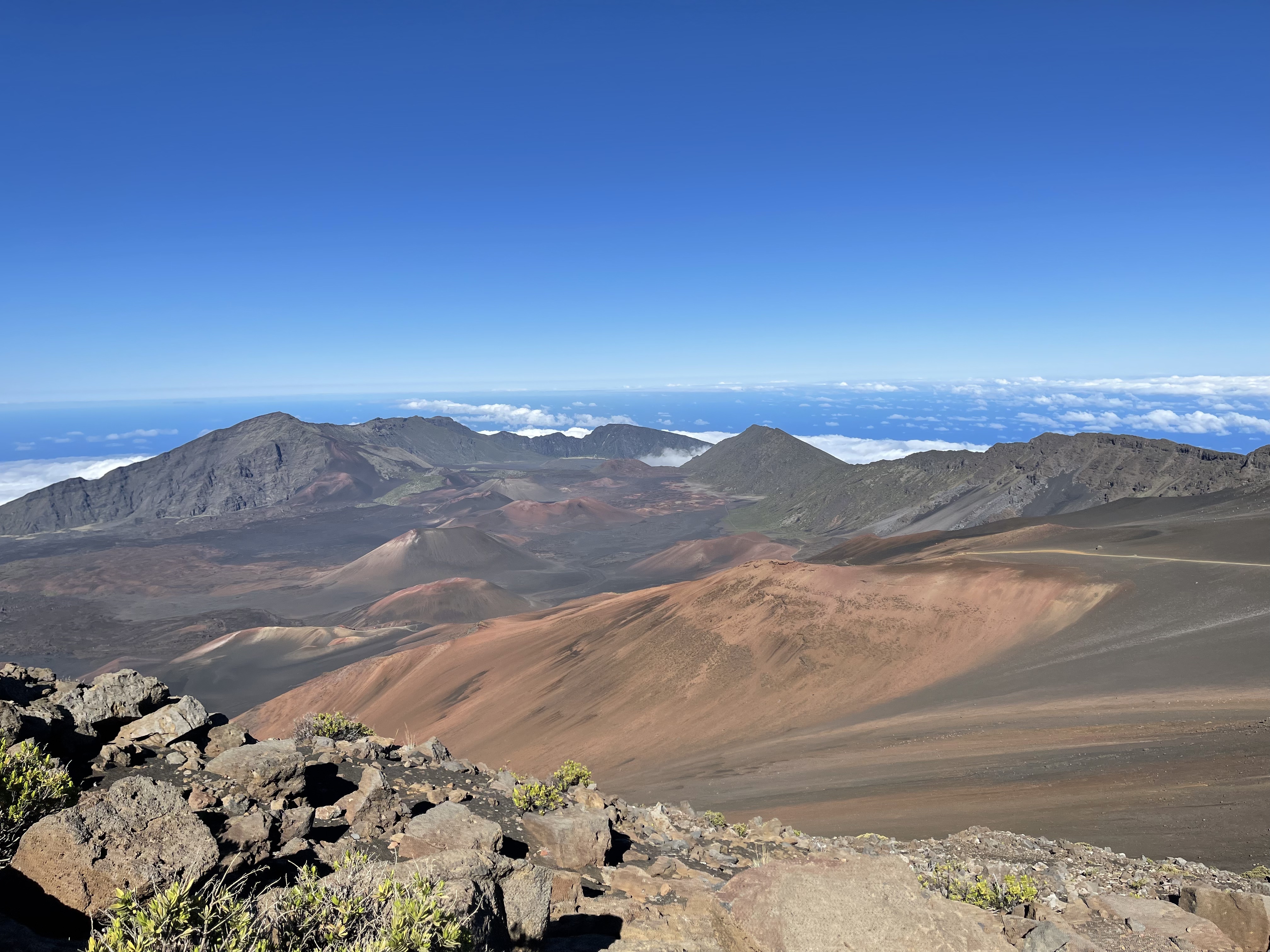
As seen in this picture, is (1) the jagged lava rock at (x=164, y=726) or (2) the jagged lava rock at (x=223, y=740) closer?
(1) the jagged lava rock at (x=164, y=726)

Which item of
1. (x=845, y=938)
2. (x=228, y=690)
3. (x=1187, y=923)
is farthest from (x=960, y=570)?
(x=228, y=690)

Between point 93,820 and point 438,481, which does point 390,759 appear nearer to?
point 93,820

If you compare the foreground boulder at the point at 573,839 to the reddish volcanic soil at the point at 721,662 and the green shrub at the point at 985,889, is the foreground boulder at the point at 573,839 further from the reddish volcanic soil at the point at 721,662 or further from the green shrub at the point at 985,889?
the reddish volcanic soil at the point at 721,662

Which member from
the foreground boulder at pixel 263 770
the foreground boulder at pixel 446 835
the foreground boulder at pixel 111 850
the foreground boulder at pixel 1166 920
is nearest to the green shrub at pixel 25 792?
the foreground boulder at pixel 111 850

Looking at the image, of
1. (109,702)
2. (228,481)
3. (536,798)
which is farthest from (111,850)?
(228,481)

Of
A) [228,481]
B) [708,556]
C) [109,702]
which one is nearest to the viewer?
[109,702]

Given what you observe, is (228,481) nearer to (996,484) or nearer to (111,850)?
(996,484)
